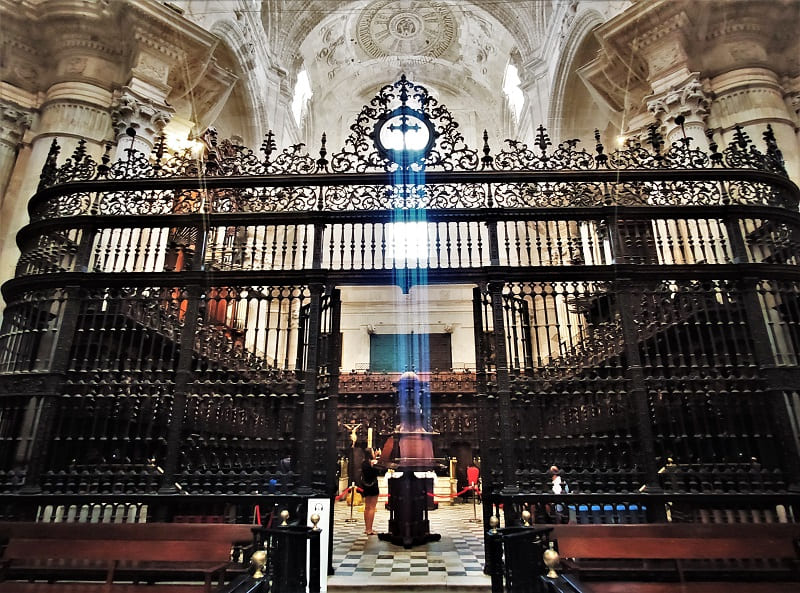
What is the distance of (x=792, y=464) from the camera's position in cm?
412

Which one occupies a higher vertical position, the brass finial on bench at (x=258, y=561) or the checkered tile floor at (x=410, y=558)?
the brass finial on bench at (x=258, y=561)

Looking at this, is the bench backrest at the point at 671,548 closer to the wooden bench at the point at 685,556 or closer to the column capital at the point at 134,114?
the wooden bench at the point at 685,556

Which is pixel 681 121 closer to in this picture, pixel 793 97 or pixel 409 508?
pixel 793 97

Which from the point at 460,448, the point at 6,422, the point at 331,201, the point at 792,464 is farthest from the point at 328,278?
the point at 460,448

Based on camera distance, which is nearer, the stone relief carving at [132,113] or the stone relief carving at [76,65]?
the stone relief carving at [132,113]

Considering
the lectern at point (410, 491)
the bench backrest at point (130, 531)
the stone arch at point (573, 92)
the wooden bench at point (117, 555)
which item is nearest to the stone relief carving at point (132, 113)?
the bench backrest at point (130, 531)

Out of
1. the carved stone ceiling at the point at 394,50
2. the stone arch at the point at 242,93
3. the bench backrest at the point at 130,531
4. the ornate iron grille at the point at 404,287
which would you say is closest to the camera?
the bench backrest at the point at 130,531

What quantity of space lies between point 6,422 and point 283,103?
13252 mm

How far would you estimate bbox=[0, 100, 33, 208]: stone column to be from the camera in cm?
784

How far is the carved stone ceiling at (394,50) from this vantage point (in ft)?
56.3

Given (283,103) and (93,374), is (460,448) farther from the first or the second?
(283,103)

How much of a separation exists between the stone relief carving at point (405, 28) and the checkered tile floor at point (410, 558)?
18690 mm

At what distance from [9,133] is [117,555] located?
325 inches

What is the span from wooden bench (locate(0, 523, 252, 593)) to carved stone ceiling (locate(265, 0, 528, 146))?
1618cm
